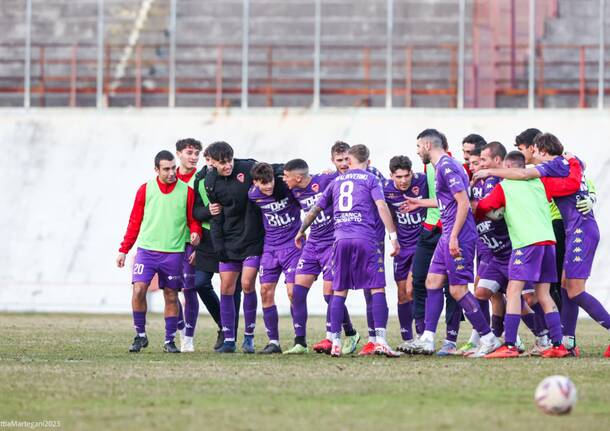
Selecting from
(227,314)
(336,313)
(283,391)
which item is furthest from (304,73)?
(283,391)

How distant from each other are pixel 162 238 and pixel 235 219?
2.43ft

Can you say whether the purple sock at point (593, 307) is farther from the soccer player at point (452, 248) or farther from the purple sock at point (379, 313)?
the purple sock at point (379, 313)

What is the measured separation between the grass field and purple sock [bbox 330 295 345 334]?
0.36 m

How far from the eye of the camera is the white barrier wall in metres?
23.3

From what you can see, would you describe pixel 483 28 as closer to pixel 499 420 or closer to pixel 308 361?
pixel 308 361

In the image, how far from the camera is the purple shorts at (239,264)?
1285cm

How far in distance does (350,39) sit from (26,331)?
14464mm

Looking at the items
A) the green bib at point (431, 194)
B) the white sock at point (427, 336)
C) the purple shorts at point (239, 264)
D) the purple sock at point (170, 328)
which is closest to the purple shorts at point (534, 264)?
the white sock at point (427, 336)

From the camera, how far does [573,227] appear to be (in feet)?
39.7

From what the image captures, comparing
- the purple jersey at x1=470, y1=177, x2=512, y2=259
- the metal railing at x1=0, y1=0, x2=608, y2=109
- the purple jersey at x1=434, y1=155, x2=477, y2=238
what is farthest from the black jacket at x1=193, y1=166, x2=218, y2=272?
the metal railing at x1=0, y1=0, x2=608, y2=109

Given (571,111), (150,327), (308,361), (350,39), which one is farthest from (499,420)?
(350,39)

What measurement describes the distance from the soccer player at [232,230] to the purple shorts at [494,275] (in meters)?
2.21

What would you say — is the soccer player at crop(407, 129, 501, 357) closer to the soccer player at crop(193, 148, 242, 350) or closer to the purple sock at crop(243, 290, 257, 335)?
the purple sock at crop(243, 290, 257, 335)

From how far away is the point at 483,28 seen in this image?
26469mm
